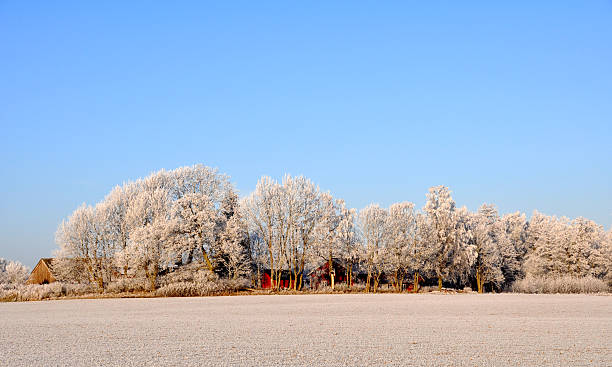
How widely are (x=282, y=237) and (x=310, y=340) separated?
3718 cm

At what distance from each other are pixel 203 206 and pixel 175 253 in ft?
17.1

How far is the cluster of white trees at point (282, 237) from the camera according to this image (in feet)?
154

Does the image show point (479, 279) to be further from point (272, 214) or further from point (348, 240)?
point (272, 214)

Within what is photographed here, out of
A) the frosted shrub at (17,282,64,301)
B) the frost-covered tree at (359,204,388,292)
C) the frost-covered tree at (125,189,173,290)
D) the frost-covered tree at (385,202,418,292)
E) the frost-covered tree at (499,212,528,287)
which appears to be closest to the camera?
the frosted shrub at (17,282,64,301)

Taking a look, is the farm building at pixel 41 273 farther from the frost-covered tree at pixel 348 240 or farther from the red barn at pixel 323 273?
the frost-covered tree at pixel 348 240

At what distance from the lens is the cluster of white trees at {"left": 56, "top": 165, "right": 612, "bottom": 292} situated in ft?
154

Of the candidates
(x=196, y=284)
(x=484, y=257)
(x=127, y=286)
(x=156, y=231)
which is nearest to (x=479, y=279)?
(x=484, y=257)

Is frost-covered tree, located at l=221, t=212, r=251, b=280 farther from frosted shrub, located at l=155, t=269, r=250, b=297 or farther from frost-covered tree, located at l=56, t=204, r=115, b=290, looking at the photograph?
frost-covered tree, located at l=56, t=204, r=115, b=290

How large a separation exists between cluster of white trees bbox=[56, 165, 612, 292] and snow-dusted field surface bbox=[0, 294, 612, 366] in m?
25.2

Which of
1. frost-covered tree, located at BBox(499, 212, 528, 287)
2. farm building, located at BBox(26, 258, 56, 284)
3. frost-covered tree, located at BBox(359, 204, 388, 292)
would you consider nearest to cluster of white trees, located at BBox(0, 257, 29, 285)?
farm building, located at BBox(26, 258, 56, 284)

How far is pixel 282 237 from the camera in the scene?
51.3 meters

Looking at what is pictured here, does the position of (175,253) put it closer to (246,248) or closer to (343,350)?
(246,248)

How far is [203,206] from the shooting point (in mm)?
48188

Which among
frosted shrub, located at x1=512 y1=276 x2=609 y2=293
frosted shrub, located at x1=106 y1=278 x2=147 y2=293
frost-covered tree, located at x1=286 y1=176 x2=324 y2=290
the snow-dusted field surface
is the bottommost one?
frosted shrub, located at x1=512 y1=276 x2=609 y2=293
